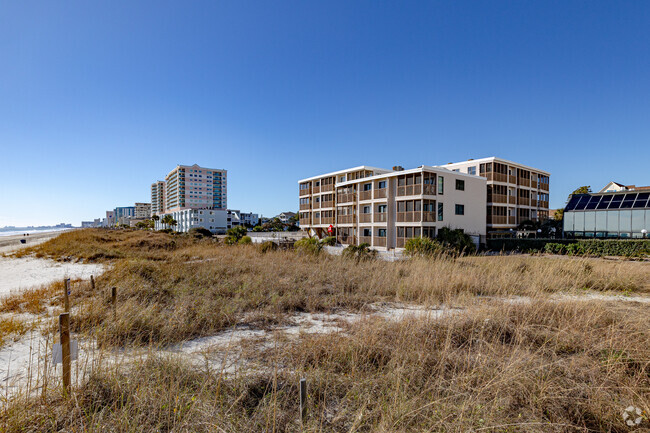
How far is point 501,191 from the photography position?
104ft

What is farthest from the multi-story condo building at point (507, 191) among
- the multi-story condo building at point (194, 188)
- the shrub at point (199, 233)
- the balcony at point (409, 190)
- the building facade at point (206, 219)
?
the multi-story condo building at point (194, 188)

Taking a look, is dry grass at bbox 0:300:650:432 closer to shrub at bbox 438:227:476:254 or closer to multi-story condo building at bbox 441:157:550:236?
shrub at bbox 438:227:476:254

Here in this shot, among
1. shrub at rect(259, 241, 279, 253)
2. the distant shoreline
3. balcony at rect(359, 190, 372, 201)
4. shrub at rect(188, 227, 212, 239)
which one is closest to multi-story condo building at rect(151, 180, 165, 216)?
the distant shoreline

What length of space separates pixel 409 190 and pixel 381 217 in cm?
412

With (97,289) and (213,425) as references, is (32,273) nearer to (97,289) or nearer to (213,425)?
(97,289)

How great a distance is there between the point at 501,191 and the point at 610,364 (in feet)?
109

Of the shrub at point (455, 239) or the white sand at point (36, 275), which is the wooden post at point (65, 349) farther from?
the shrub at point (455, 239)

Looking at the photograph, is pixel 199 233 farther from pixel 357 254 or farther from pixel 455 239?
pixel 455 239

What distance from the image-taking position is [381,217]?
28.0 m

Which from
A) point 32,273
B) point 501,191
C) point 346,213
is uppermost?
point 501,191

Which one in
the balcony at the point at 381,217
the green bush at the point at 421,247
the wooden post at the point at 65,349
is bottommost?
the green bush at the point at 421,247

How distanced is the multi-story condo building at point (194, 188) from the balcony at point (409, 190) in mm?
93387

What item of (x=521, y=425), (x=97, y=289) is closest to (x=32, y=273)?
(x=97, y=289)

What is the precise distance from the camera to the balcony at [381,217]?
27.4 m
